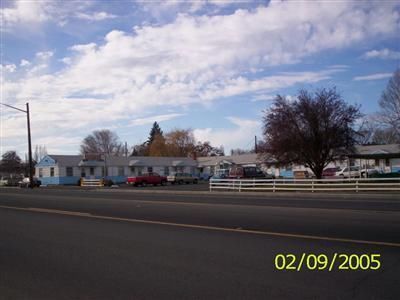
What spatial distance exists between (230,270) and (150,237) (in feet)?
13.1

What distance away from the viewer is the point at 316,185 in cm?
3209

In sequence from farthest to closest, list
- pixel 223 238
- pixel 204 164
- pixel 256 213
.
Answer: pixel 204 164 → pixel 256 213 → pixel 223 238

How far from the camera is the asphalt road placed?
6.54 meters

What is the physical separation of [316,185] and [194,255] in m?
24.7

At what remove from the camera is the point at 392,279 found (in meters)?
6.72

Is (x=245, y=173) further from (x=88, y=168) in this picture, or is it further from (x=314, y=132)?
(x=88, y=168)

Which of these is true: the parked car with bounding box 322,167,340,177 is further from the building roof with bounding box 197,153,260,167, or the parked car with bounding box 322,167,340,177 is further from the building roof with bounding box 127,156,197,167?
the building roof with bounding box 127,156,197,167

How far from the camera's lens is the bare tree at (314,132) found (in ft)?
122

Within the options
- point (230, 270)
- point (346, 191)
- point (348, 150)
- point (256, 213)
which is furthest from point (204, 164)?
point (230, 270)

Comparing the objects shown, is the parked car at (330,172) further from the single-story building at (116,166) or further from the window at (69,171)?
the window at (69,171)

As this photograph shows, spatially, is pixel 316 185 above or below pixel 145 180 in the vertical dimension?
below

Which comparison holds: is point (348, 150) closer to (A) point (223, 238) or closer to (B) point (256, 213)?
(B) point (256, 213)

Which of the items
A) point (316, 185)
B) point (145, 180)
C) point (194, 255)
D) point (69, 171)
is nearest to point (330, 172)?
point (145, 180)

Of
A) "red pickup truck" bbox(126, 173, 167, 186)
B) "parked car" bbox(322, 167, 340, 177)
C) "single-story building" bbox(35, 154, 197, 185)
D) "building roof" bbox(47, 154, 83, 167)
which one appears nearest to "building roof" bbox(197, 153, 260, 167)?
"single-story building" bbox(35, 154, 197, 185)
